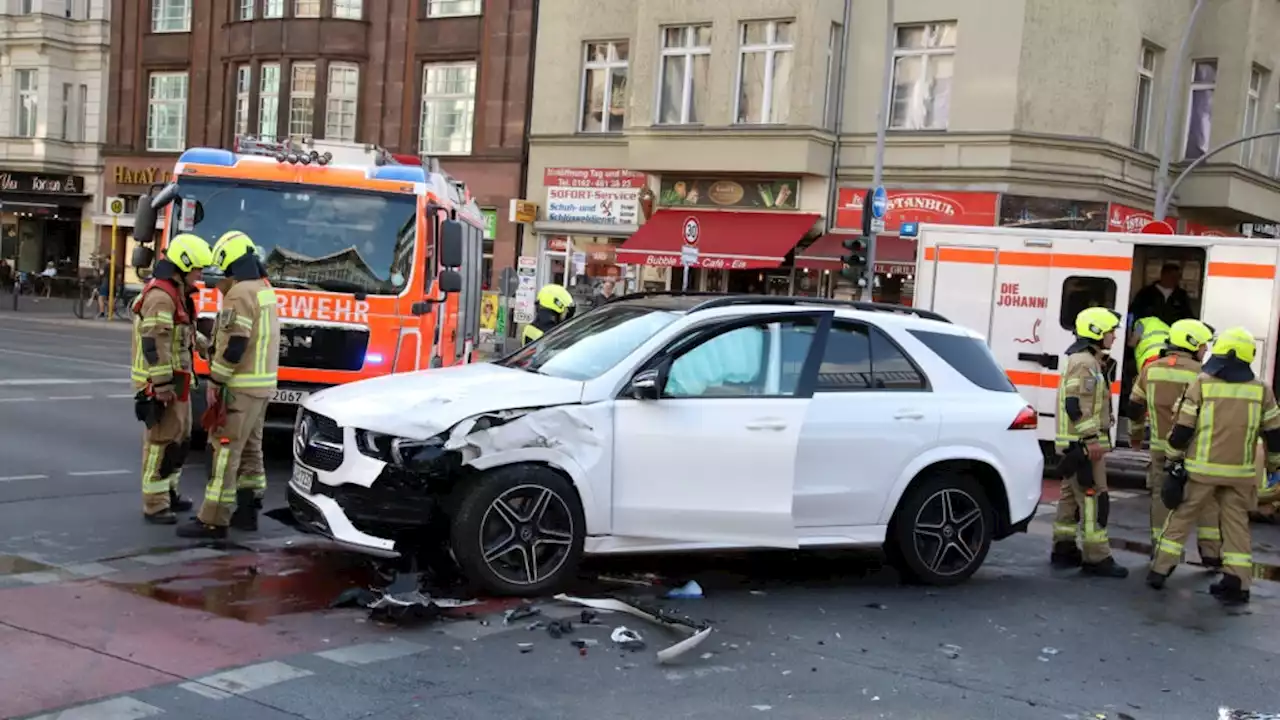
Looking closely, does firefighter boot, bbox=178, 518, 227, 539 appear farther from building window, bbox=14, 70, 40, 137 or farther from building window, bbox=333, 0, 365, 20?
building window, bbox=14, 70, 40, 137

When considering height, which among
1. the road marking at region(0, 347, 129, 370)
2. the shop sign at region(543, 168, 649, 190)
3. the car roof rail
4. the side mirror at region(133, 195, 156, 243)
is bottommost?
the road marking at region(0, 347, 129, 370)

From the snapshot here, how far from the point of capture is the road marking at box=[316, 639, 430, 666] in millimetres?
5504

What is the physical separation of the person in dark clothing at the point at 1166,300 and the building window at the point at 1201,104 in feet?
47.3

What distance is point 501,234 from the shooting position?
101ft

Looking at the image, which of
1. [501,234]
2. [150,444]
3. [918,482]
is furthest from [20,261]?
[918,482]

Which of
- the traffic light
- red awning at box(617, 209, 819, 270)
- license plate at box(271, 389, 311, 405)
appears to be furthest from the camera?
red awning at box(617, 209, 819, 270)

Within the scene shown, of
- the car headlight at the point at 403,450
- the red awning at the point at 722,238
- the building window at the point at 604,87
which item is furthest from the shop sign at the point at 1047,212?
the car headlight at the point at 403,450

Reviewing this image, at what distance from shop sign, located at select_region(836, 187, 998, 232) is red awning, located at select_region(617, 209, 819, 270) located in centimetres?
71

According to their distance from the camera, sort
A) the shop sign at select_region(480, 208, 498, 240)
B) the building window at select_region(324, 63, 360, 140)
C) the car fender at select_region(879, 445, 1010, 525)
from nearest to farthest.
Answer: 1. the car fender at select_region(879, 445, 1010, 525)
2. the shop sign at select_region(480, 208, 498, 240)
3. the building window at select_region(324, 63, 360, 140)

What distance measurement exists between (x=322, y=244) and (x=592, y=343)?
13.6 feet

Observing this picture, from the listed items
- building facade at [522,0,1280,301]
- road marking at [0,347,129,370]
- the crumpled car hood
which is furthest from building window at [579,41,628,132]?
the crumpled car hood

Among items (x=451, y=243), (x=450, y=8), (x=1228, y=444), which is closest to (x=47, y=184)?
(x=450, y=8)

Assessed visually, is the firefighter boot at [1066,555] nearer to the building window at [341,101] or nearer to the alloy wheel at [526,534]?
the alloy wheel at [526,534]

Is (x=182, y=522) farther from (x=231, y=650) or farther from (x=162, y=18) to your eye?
(x=162, y=18)
